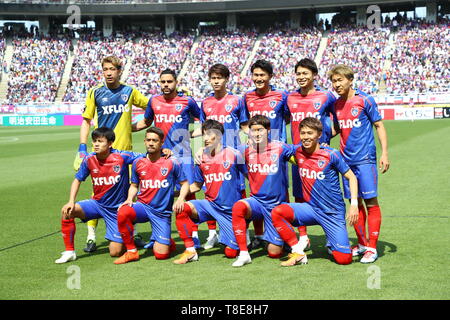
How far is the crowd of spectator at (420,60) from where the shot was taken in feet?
131

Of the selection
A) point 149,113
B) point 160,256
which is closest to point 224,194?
point 160,256

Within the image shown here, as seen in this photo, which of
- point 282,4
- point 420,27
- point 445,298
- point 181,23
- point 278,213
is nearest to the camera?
point 445,298

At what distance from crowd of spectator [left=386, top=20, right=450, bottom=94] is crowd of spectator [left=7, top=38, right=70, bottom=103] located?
94.3ft

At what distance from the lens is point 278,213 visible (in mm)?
5992

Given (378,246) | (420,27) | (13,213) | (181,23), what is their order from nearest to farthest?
(378,246)
(13,213)
(420,27)
(181,23)

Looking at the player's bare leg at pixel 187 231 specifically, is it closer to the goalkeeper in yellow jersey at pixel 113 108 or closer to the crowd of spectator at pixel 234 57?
the goalkeeper in yellow jersey at pixel 113 108

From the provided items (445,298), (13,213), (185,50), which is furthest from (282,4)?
(445,298)

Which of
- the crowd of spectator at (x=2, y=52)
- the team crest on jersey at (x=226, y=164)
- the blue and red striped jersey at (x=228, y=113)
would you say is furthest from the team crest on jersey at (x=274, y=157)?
the crowd of spectator at (x=2, y=52)

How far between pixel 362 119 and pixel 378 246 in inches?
61.9

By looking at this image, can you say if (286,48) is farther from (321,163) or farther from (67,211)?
(67,211)

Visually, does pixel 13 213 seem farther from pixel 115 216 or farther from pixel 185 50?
pixel 185 50

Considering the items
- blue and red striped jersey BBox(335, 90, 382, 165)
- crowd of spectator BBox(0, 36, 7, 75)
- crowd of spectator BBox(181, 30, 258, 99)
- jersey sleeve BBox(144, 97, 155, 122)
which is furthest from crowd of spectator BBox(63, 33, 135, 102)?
blue and red striped jersey BBox(335, 90, 382, 165)

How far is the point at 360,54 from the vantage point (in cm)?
4431

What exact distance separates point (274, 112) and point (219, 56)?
4292 cm
